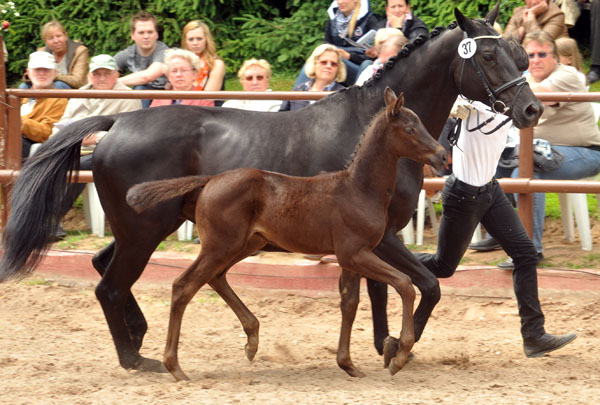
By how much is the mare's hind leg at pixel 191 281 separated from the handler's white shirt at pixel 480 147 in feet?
4.61

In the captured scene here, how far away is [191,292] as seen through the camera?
16.1 feet

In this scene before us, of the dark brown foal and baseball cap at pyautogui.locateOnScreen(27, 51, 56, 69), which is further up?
baseball cap at pyautogui.locateOnScreen(27, 51, 56, 69)

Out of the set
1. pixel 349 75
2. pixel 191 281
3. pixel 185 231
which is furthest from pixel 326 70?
pixel 191 281

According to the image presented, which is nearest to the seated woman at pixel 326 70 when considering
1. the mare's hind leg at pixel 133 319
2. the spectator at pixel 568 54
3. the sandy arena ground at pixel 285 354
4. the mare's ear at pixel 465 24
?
the sandy arena ground at pixel 285 354

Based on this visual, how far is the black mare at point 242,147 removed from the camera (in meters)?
5.09

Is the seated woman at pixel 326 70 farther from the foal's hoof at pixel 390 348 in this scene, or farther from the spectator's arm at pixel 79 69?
Result: the foal's hoof at pixel 390 348

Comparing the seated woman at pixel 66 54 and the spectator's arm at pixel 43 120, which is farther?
the seated woman at pixel 66 54

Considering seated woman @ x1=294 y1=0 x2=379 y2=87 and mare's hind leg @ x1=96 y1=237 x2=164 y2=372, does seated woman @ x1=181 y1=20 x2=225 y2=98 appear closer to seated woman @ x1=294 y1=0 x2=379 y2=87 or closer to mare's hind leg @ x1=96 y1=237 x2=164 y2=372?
seated woman @ x1=294 y1=0 x2=379 y2=87

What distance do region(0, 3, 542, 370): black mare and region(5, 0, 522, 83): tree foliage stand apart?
17.5ft

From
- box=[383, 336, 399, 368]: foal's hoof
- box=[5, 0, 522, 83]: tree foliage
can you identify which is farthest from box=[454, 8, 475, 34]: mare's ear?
box=[5, 0, 522, 83]: tree foliage

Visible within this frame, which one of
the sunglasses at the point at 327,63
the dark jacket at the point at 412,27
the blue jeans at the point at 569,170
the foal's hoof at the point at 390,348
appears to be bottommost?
the foal's hoof at the point at 390,348

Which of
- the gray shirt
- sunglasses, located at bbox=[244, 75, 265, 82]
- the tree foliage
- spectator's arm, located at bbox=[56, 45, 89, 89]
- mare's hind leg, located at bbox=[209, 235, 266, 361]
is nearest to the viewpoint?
mare's hind leg, located at bbox=[209, 235, 266, 361]

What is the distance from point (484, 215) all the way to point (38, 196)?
8.23 feet

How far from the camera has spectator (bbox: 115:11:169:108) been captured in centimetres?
861
